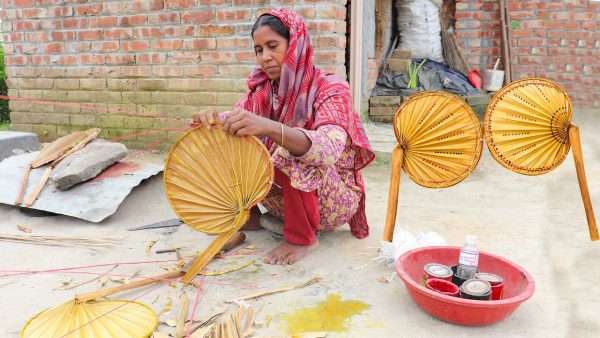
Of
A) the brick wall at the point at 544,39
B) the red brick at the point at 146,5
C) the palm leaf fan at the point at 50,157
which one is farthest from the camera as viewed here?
the brick wall at the point at 544,39

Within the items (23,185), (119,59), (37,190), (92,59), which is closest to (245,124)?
(37,190)

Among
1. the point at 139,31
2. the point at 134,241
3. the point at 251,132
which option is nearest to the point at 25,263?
the point at 134,241

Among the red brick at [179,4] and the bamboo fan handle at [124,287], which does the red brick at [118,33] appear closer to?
the red brick at [179,4]

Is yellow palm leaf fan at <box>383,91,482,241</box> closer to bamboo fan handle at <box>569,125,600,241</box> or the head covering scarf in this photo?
the head covering scarf

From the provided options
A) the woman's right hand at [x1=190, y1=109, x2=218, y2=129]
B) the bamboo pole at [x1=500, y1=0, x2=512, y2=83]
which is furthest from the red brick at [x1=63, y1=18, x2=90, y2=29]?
the bamboo pole at [x1=500, y1=0, x2=512, y2=83]

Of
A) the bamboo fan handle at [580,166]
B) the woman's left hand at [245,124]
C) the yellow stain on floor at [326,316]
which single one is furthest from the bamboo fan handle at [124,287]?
the bamboo fan handle at [580,166]

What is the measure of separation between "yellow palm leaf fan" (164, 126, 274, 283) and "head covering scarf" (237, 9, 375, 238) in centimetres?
34

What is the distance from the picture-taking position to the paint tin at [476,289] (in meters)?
1.74

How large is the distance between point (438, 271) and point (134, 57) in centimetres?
311

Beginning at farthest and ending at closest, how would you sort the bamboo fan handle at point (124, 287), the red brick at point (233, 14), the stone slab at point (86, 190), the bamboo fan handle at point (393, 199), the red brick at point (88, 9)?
the red brick at point (88, 9) < the red brick at point (233, 14) < the stone slab at point (86, 190) < the bamboo fan handle at point (393, 199) < the bamboo fan handle at point (124, 287)

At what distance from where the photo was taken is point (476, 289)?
177cm

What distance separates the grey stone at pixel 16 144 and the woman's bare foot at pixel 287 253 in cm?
242

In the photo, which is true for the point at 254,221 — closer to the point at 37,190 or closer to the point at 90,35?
the point at 37,190

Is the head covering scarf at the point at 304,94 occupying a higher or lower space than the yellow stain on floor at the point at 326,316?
higher
